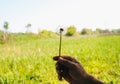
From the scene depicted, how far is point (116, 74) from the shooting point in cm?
721

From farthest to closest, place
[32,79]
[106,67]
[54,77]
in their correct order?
[106,67]
[54,77]
[32,79]

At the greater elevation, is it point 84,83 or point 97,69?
point 84,83

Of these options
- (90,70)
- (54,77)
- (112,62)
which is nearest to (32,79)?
(54,77)

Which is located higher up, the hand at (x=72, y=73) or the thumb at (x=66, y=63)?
the thumb at (x=66, y=63)

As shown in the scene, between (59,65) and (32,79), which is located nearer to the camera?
(59,65)

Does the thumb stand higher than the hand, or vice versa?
the thumb

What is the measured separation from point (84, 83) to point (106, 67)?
5.82 m

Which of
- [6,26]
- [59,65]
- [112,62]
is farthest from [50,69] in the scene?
[6,26]

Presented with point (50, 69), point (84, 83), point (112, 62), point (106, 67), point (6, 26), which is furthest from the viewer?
point (6, 26)

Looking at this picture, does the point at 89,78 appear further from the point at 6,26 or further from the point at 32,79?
the point at 6,26

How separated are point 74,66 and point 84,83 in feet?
0.52

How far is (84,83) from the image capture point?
2.65 meters

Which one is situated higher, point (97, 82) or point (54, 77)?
point (97, 82)

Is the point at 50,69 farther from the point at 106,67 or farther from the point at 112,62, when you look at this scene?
the point at 112,62
